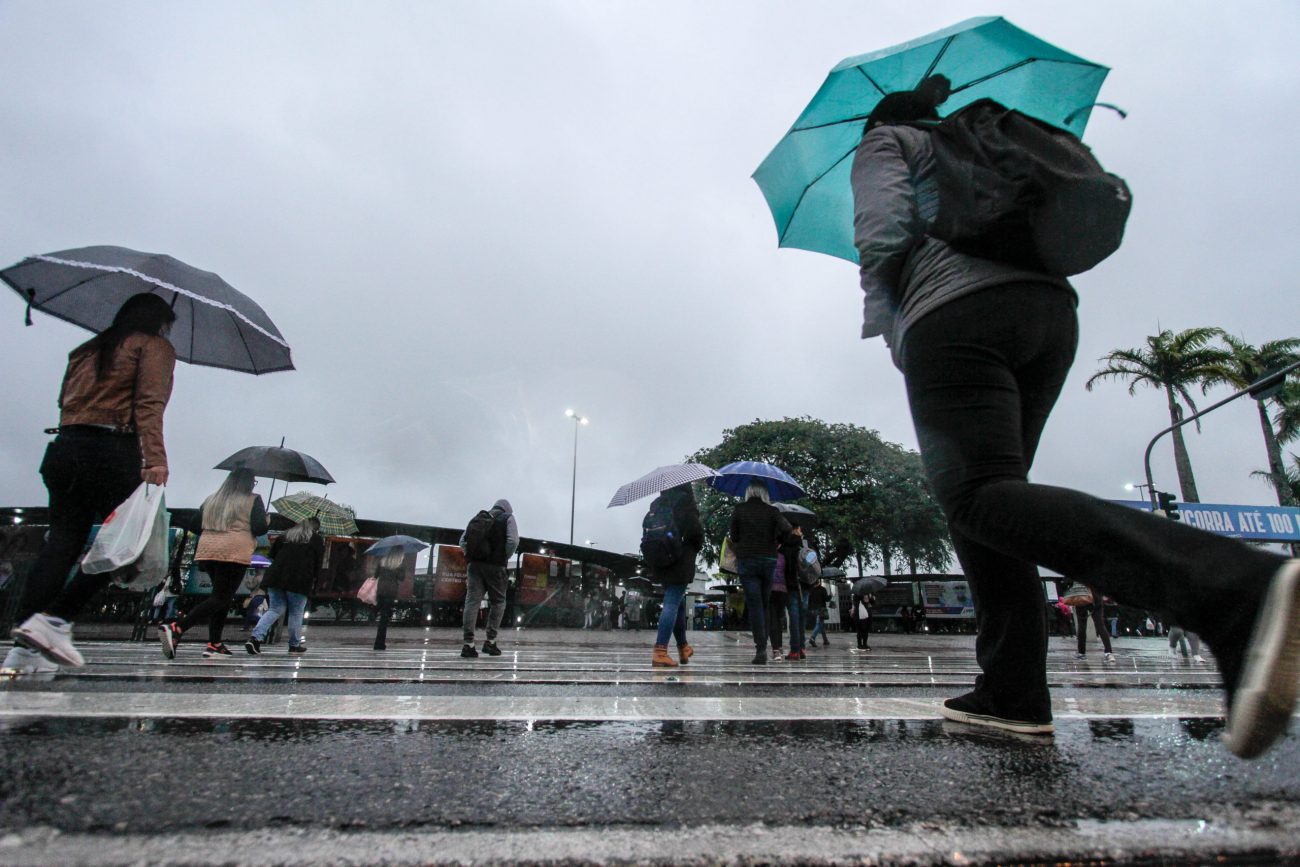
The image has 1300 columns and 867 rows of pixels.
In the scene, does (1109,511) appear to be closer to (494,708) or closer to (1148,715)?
(1148,715)

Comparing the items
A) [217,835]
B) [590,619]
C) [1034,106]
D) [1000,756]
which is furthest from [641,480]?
[590,619]

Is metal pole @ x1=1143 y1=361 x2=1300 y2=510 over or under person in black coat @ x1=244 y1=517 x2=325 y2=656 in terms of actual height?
over

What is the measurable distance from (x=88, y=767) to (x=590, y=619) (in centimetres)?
2832

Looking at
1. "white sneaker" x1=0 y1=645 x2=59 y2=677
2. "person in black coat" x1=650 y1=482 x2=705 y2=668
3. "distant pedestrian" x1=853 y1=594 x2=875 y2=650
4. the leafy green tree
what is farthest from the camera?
the leafy green tree

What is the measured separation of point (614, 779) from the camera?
123cm

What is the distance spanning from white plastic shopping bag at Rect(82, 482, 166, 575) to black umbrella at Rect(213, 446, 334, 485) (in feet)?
21.1

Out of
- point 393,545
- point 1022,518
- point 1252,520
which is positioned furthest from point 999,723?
point 1252,520

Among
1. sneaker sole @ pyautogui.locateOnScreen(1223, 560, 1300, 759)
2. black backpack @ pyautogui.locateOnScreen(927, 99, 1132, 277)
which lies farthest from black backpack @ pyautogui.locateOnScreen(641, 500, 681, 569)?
sneaker sole @ pyautogui.locateOnScreen(1223, 560, 1300, 759)

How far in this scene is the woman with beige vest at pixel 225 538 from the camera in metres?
6.45

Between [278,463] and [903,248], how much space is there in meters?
10.2

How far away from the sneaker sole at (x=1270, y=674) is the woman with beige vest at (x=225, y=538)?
705cm

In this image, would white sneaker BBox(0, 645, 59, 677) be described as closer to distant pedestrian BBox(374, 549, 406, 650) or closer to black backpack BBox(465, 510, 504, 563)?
black backpack BBox(465, 510, 504, 563)

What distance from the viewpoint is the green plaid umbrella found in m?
9.53

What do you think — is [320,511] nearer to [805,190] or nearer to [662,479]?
[662,479]
